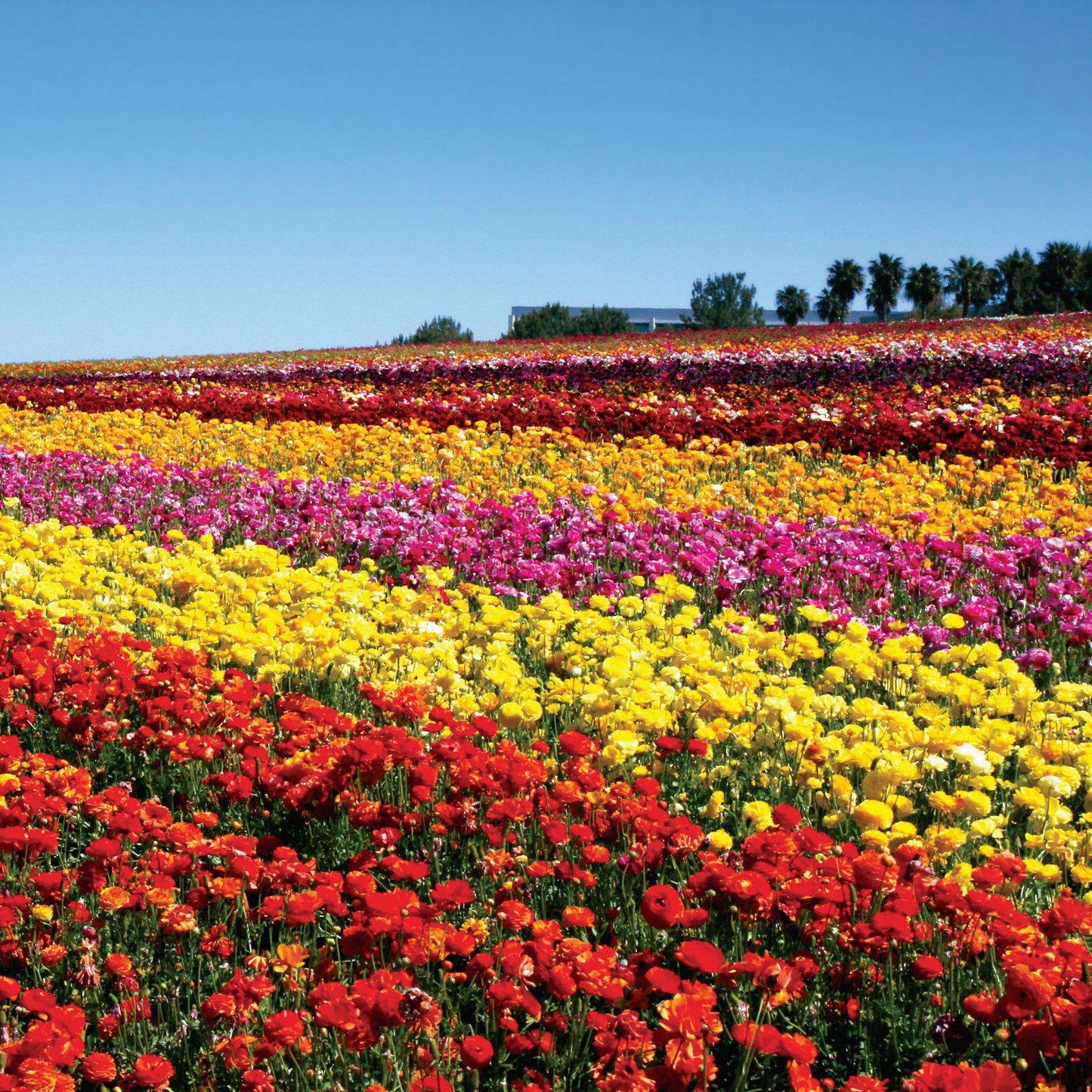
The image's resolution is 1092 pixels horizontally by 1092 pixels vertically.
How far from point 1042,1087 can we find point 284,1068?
5.55 feet

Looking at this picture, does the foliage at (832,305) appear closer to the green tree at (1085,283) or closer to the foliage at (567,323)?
the green tree at (1085,283)

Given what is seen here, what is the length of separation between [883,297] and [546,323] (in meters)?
40.4

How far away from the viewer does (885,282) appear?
78.2 metres

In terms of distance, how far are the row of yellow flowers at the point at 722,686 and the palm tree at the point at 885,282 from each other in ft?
249

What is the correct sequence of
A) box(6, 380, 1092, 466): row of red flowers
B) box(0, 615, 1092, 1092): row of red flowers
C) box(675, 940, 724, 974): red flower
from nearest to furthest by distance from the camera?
box(675, 940, 724, 974): red flower, box(0, 615, 1092, 1092): row of red flowers, box(6, 380, 1092, 466): row of red flowers

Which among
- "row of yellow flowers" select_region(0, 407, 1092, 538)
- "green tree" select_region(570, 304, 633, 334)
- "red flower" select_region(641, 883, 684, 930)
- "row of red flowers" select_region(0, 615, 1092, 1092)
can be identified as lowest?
"row of red flowers" select_region(0, 615, 1092, 1092)

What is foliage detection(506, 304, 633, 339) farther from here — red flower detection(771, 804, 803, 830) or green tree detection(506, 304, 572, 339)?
red flower detection(771, 804, 803, 830)

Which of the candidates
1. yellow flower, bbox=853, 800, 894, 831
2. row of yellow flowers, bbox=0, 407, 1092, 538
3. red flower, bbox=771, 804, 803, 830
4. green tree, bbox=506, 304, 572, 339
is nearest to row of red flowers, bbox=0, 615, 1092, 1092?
red flower, bbox=771, 804, 803, 830

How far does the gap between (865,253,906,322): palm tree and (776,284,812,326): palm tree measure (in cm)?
634

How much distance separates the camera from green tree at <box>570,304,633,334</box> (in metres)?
45.2

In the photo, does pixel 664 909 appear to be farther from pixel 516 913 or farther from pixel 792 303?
pixel 792 303

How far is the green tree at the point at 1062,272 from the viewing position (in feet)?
219

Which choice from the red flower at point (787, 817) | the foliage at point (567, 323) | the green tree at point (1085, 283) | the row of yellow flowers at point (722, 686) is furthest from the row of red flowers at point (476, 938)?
the green tree at point (1085, 283)

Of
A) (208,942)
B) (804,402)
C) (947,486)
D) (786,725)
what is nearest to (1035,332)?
(804,402)
